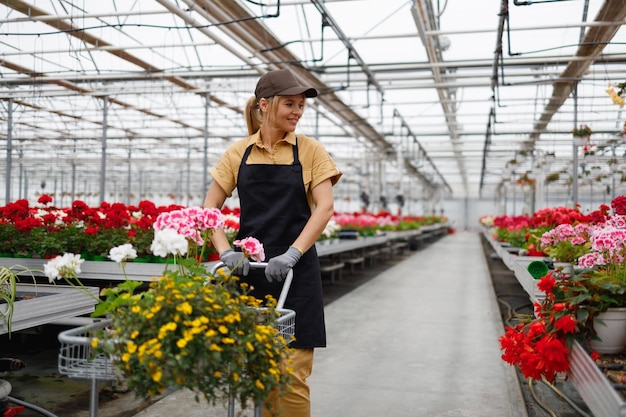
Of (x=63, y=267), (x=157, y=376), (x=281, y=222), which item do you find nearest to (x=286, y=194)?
(x=281, y=222)

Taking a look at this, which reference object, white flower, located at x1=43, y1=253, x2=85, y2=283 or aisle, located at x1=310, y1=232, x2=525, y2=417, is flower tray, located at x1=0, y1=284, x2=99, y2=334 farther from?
aisle, located at x1=310, y1=232, x2=525, y2=417

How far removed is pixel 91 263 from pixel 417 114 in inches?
507

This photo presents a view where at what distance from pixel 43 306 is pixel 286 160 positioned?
1319 millimetres

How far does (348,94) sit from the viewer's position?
557 inches

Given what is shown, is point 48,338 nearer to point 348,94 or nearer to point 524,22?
point 524,22

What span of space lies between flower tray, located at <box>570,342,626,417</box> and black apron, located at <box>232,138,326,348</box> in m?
0.83

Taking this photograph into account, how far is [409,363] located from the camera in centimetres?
418

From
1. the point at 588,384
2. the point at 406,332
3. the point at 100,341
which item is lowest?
the point at 406,332

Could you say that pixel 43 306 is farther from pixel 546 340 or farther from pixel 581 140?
pixel 581 140

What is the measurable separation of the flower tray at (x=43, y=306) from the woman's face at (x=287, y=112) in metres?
1.03

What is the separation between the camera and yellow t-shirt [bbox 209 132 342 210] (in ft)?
6.76

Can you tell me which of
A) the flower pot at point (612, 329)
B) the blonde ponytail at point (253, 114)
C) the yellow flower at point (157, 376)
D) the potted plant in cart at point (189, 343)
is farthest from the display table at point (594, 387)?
the blonde ponytail at point (253, 114)

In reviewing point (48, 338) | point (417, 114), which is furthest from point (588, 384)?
point (417, 114)

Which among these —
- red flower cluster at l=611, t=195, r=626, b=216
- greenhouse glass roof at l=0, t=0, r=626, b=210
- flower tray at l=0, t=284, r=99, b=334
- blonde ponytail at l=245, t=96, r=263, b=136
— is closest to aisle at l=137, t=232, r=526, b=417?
flower tray at l=0, t=284, r=99, b=334
